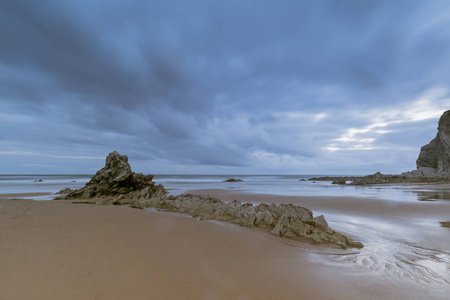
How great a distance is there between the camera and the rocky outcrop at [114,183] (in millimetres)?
15328

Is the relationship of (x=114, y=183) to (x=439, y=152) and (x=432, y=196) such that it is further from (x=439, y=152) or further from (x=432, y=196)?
(x=439, y=152)

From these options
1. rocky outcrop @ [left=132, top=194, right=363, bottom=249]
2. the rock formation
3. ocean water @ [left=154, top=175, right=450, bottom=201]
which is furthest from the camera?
ocean water @ [left=154, top=175, right=450, bottom=201]

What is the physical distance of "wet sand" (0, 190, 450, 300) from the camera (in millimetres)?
2879

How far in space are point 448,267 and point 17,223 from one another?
10984 mm

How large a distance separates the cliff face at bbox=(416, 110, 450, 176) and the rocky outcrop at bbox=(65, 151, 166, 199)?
5596 cm

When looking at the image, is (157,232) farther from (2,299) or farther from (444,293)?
(444,293)

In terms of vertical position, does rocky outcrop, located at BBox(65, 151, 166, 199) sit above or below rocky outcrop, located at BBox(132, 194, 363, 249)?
above

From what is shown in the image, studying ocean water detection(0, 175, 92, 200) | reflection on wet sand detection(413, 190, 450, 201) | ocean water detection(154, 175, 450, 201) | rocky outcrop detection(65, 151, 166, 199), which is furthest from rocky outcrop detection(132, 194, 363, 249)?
ocean water detection(0, 175, 92, 200)

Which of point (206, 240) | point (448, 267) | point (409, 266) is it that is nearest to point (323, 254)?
point (409, 266)

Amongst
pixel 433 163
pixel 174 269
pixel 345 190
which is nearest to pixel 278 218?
pixel 174 269

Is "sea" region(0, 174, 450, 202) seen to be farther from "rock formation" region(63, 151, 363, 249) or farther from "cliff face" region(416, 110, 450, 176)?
"cliff face" region(416, 110, 450, 176)

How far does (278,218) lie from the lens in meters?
7.43

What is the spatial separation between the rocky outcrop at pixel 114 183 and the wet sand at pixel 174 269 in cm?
1023

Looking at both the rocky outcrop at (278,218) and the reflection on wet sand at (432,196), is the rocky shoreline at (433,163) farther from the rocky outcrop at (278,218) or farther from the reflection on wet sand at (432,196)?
the rocky outcrop at (278,218)
